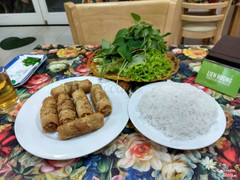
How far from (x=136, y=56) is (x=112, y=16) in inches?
21.4

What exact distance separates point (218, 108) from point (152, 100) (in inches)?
10.0

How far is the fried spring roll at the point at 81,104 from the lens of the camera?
2.29ft

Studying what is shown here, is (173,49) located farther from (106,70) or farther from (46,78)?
(46,78)

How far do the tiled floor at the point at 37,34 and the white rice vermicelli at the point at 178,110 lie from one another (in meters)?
2.73

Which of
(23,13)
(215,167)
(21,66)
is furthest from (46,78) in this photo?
(23,13)

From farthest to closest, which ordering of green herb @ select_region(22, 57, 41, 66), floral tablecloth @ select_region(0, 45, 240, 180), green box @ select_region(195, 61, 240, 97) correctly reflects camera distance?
green herb @ select_region(22, 57, 41, 66) → green box @ select_region(195, 61, 240, 97) → floral tablecloth @ select_region(0, 45, 240, 180)

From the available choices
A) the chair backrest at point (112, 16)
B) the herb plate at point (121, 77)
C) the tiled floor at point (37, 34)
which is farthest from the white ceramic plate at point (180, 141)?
the tiled floor at point (37, 34)

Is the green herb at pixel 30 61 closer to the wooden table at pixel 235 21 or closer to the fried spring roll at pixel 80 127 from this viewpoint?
the fried spring roll at pixel 80 127

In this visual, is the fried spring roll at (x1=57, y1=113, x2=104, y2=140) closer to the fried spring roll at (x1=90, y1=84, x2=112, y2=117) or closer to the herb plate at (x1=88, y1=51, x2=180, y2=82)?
the fried spring roll at (x1=90, y1=84, x2=112, y2=117)

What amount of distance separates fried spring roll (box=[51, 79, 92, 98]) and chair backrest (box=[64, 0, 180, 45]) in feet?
2.16

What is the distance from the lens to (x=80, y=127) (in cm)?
62

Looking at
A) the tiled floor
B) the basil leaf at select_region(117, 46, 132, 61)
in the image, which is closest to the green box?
the basil leaf at select_region(117, 46, 132, 61)

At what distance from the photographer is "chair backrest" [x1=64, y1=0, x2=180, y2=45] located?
4.10 ft

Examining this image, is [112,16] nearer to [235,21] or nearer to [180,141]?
[180,141]
